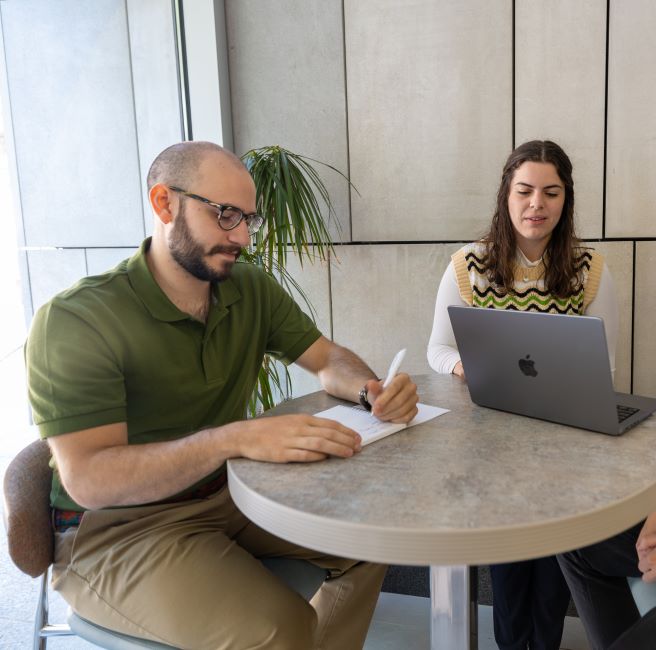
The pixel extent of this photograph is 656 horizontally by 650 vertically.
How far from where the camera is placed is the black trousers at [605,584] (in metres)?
1.73

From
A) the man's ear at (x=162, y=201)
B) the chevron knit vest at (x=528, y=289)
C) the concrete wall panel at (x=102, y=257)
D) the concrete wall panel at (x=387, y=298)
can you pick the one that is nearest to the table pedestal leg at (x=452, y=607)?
the man's ear at (x=162, y=201)

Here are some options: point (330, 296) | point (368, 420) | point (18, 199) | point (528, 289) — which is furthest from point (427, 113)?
point (368, 420)

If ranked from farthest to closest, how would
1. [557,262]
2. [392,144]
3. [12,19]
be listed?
1. [392,144]
2. [12,19]
3. [557,262]

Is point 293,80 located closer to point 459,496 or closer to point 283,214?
point 283,214

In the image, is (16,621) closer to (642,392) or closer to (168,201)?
(168,201)

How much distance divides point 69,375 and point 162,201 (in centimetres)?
53

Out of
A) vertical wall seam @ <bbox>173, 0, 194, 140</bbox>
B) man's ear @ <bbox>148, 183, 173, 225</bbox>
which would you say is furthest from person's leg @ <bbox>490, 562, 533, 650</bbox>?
vertical wall seam @ <bbox>173, 0, 194, 140</bbox>

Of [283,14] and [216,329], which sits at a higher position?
[283,14]

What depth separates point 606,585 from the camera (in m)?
1.80

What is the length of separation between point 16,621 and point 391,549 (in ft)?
6.99

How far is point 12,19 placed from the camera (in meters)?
2.79

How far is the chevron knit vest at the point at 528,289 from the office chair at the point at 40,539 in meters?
1.21

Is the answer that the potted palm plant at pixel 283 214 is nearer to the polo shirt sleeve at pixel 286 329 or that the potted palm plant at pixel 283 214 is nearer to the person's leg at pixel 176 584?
the polo shirt sleeve at pixel 286 329

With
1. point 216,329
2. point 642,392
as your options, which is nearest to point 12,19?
point 216,329
